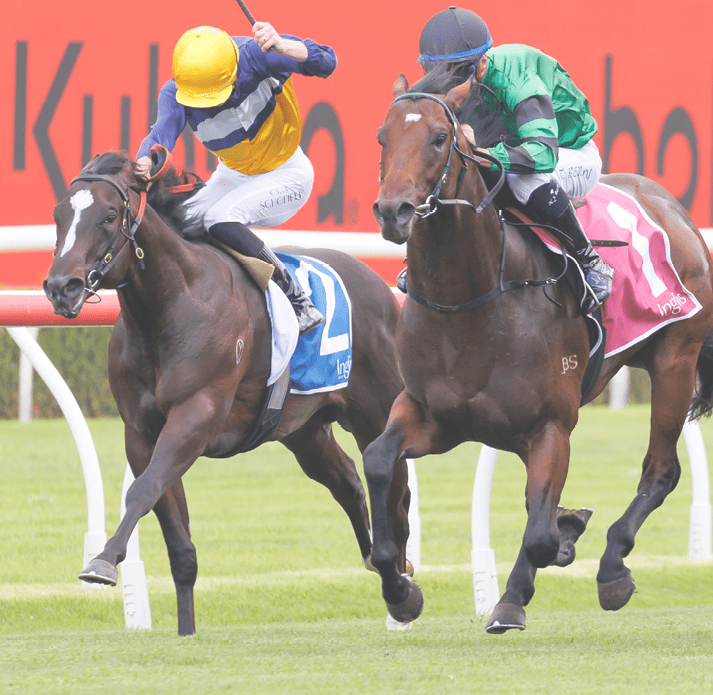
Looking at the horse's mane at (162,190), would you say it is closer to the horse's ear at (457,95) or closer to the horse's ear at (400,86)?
the horse's ear at (400,86)

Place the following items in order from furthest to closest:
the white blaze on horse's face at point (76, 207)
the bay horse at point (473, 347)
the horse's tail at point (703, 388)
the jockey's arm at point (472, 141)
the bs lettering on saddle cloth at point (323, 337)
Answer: the horse's tail at point (703, 388)
the bs lettering on saddle cloth at point (323, 337)
the white blaze on horse's face at point (76, 207)
the jockey's arm at point (472, 141)
the bay horse at point (473, 347)

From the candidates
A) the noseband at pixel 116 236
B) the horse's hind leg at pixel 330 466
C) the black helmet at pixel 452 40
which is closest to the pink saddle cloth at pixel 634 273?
the black helmet at pixel 452 40

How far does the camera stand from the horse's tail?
464 centimetres

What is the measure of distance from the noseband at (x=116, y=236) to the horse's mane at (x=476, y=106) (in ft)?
3.15

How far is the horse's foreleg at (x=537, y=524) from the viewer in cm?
343

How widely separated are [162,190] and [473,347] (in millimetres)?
1189

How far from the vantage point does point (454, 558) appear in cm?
604

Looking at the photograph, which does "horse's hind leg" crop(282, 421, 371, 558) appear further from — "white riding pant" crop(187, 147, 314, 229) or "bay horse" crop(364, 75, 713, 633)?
"bay horse" crop(364, 75, 713, 633)

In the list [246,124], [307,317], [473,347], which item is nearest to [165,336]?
[307,317]

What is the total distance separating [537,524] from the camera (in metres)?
3.47

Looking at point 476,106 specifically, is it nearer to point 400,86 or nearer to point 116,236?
point 400,86

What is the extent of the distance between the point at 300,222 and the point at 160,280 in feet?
9.53

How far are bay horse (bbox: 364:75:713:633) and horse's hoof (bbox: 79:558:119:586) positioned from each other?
744mm

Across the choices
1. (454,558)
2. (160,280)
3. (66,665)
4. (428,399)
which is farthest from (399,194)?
(454,558)
